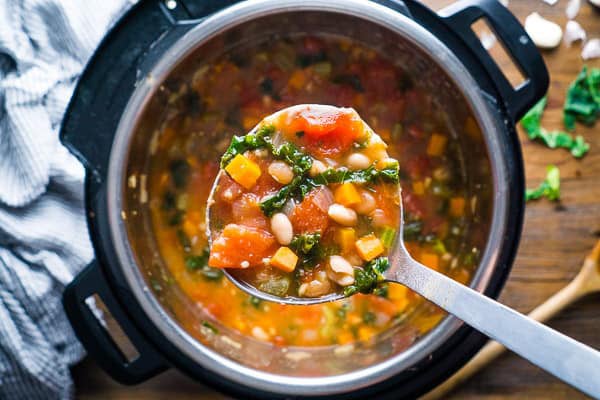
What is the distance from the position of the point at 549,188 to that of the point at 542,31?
0.37 m

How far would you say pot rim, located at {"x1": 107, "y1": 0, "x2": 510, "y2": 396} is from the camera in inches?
56.8

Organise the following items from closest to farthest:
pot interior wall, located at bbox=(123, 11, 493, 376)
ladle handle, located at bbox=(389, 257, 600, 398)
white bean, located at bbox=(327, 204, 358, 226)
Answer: ladle handle, located at bbox=(389, 257, 600, 398) → white bean, located at bbox=(327, 204, 358, 226) → pot interior wall, located at bbox=(123, 11, 493, 376)

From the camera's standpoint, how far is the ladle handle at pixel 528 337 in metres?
1.00

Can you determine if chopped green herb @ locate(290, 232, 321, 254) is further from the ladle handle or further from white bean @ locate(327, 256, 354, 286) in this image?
the ladle handle

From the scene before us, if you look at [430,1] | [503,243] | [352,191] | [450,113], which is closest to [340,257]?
[352,191]

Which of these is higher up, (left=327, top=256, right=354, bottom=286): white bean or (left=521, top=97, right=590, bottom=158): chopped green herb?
(left=327, top=256, right=354, bottom=286): white bean

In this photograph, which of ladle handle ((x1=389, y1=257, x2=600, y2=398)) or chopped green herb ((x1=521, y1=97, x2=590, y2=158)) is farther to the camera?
chopped green herb ((x1=521, y1=97, x2=590, y2=158))

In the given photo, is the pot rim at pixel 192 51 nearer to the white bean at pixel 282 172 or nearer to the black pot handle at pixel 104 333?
the black pot handle at pixel 104 333

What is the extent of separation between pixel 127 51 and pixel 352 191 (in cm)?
57

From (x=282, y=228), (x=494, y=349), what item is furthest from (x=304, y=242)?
(x=494, y=349)

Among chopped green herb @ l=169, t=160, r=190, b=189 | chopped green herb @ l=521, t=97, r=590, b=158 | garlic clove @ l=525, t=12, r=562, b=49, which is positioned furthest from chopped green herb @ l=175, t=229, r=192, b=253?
garlic clove @ l=525, t=12, r=562, b=49

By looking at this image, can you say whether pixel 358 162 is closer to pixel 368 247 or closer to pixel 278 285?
pixel 368 247

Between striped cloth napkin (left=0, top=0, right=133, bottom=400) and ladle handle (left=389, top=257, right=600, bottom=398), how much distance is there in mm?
908

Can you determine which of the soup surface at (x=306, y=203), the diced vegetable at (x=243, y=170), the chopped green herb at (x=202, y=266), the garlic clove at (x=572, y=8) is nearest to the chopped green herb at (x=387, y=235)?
the soup surface at (x=306, y=203)
